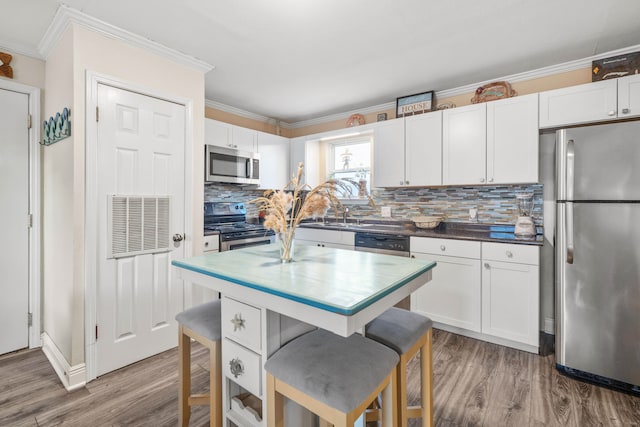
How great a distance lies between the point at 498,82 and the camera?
295 centimetres

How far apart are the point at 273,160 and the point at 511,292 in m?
3.11

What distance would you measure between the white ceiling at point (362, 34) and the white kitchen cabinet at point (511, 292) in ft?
5.33

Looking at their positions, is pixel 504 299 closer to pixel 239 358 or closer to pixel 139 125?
pixel 239 358

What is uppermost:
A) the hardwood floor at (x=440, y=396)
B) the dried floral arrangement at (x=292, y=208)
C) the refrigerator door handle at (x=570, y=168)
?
the refrigerator door handle at (x=570, y=168)

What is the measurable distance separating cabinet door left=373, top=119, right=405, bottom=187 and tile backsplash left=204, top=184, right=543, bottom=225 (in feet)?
1.00

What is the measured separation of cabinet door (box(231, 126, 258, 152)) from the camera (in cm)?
361

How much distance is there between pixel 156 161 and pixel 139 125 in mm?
285

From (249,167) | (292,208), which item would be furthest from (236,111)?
(292,208)

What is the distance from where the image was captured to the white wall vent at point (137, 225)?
2.16 metres

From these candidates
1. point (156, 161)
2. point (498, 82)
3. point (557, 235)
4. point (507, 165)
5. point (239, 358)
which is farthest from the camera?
point (498, 82)

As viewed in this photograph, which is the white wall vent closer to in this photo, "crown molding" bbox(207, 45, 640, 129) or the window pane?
"crown molding" bbox(207, 45, 640, 129)

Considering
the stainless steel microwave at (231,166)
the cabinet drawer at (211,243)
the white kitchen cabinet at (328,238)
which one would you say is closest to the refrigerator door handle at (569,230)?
the white kitchen cabinet at (328,238)

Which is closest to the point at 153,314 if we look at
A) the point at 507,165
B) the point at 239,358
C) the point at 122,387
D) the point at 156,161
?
the point at 122,387

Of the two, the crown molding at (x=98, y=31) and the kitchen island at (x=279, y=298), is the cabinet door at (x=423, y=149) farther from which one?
the crown molding at (x=98, y=31)
